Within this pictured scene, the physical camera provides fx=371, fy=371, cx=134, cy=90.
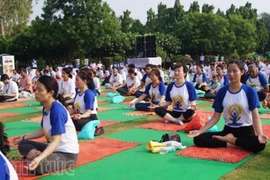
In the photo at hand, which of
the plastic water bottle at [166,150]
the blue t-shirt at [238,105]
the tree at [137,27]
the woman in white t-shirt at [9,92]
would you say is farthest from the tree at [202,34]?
the plastic water bottle at [166,150]

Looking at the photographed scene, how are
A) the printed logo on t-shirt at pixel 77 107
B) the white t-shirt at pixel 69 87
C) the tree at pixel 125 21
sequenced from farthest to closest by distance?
1. the tree at pixel 125 21
2. the white t-shirt at pixel 69 87
3. the printed logo on t-shirt at pixel 77 107

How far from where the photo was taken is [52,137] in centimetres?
395

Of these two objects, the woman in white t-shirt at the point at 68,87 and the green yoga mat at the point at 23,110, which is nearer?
the woman in white t-shirt at the point at 68,87

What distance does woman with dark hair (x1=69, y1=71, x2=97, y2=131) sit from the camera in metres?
6.23

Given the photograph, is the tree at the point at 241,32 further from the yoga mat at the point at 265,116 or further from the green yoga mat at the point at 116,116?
the yoga mat at the point at 265,116

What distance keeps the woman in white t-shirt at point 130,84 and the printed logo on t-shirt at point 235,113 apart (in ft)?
22.5

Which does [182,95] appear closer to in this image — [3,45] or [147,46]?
[147,46]

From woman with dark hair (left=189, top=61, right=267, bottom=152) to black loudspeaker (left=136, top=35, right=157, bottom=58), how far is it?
66.4ft

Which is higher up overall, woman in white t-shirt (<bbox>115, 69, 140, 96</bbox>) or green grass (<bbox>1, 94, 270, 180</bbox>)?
woman in white t-shirt (<bbox>115, 69, 140, 96</bbox>)

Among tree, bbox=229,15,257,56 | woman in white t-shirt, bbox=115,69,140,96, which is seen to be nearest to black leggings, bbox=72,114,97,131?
woman in white t-shirt, bbox=115,69,140,96

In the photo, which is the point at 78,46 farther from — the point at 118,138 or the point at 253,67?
the point at 118,138

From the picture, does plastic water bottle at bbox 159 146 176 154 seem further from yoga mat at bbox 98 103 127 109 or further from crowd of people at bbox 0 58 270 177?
yoga mat at bbox 98 103 127 109

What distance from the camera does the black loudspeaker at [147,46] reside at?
2541cm

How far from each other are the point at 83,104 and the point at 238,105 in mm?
2674
